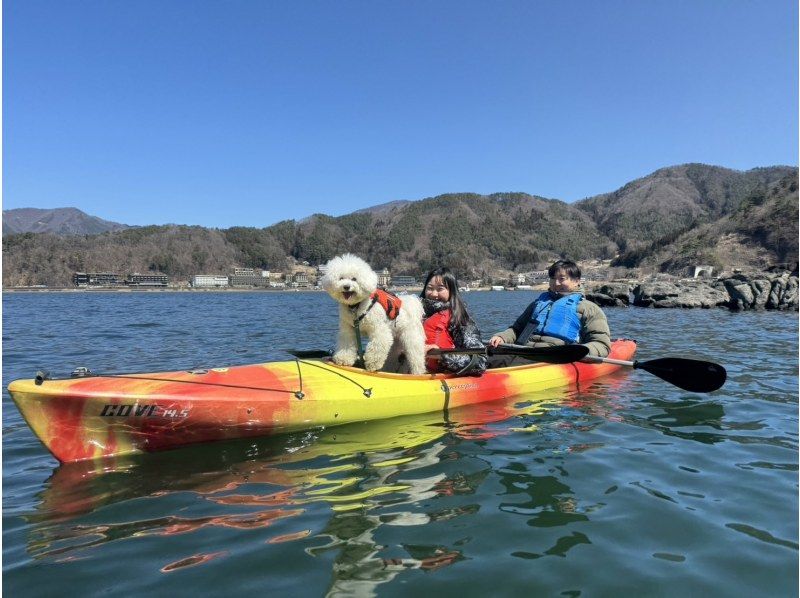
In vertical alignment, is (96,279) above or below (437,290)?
above

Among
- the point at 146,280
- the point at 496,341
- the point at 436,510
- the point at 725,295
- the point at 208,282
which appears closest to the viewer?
the point at 436,510

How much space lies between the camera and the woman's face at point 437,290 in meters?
7.28

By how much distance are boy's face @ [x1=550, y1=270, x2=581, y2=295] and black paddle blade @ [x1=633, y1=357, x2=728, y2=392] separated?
172 cm

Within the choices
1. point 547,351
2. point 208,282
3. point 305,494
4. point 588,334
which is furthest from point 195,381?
point 208,282

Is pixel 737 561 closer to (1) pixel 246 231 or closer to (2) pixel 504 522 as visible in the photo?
(2) pixel 504 522

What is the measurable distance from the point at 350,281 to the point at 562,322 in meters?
4.29

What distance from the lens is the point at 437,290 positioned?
7.35 m

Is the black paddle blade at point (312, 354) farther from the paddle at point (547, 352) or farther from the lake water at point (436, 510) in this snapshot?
the paddle at point (547, 352)

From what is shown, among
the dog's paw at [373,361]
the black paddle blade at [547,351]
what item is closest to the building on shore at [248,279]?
the black paddle blade at [547,351]

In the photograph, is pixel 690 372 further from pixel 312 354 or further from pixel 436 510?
pixel 312 354

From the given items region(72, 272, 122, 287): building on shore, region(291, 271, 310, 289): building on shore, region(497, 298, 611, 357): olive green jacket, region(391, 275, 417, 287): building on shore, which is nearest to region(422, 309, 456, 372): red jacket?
region(497, 298, 611, 357): olive green jacket

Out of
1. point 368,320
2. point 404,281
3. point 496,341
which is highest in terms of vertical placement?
point 404,281

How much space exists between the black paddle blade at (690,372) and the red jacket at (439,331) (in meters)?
3.10

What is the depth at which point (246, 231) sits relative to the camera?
19775 centimetres
